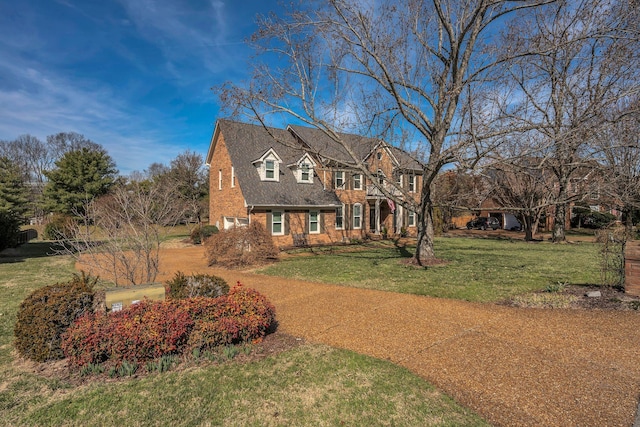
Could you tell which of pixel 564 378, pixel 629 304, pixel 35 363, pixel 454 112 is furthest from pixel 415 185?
pixel 35 363

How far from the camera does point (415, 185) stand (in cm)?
2777

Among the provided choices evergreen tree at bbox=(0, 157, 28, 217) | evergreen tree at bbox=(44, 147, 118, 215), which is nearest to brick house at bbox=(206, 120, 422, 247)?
evergreen tree at bbox=(44, 147, 118, 215)

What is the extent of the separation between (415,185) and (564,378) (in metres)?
24.1

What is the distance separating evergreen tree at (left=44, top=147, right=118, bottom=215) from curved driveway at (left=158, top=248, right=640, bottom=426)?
33.0m

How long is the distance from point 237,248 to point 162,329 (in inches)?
372

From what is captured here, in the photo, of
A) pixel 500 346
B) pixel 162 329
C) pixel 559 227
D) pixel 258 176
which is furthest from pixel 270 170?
pixel 559 227

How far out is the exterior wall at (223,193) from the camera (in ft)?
65.0

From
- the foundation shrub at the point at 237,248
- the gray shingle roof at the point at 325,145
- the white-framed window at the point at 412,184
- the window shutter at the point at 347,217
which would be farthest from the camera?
the white-framed window at the point at 412,184

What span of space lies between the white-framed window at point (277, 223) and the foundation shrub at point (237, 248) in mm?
4615

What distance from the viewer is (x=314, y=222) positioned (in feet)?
70.9

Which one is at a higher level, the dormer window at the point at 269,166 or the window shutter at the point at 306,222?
the dormer window at the point at 269,166

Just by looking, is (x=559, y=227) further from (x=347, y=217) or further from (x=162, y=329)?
(x=162, y=329)

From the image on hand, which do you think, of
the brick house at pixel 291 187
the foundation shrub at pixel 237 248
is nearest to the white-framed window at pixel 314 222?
the brick house at pixel 291 187

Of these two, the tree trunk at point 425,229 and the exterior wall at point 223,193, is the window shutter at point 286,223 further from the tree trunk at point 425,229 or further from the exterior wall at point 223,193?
the tree trunk at point 425,229
